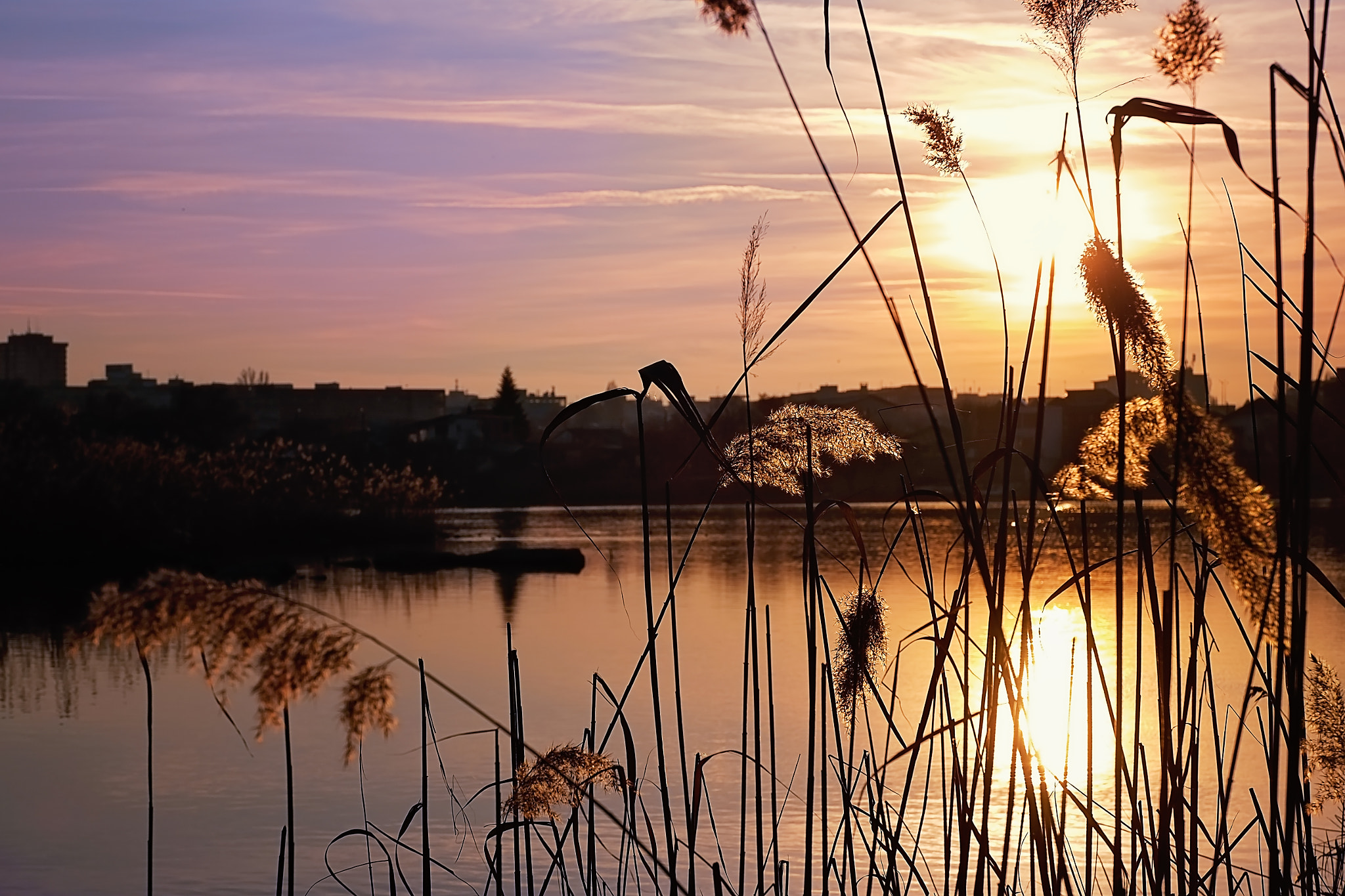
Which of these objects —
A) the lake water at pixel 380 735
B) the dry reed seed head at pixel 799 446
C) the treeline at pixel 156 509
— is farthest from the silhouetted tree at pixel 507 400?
the dry reed seed head at pixel 799 446

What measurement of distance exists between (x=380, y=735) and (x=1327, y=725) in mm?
9705

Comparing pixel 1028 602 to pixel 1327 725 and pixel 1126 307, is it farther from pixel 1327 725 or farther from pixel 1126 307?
pixel 1327 725

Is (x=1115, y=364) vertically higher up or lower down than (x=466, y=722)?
higher up

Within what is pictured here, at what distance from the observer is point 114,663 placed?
1644 cm

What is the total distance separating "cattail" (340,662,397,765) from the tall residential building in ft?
425

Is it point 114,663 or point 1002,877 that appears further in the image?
point 114,663

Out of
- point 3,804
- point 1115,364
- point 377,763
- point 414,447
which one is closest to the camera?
point 1115,364

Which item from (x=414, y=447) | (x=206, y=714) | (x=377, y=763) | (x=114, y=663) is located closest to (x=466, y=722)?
(x=377, y=763)

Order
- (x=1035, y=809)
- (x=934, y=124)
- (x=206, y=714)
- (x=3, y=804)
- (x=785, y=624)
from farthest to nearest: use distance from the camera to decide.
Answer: (x=785, y=624) → (x=206, y=714) → (x=3, y=804) → (x=1035, y=809) → (x=934, y=124)

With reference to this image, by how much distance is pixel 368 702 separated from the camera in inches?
59.3

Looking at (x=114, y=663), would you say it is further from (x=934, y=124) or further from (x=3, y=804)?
(x=934, y=124)

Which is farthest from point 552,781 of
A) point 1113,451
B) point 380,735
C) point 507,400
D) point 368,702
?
point 507,400

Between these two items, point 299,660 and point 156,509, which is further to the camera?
point 156,509

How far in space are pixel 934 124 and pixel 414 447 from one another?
55.1 m
